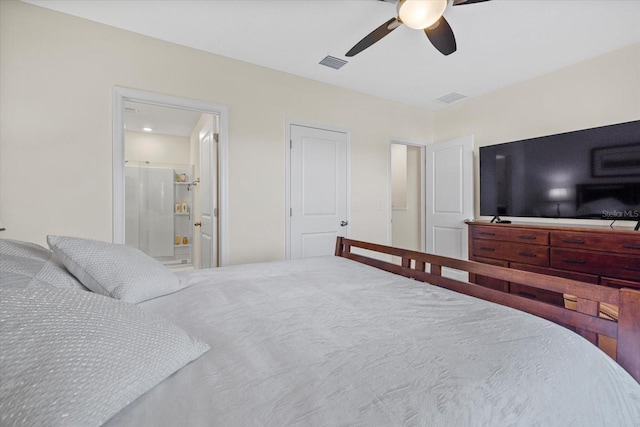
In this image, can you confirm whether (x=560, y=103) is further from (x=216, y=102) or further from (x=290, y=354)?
(x=290, y=354)

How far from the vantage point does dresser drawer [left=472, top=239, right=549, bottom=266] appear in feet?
8.98

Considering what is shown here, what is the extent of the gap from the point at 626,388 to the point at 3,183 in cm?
344

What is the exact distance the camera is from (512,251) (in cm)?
296

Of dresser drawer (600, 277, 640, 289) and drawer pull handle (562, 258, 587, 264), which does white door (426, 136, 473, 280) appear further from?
dresser drawer (600, 277, 640, 289)

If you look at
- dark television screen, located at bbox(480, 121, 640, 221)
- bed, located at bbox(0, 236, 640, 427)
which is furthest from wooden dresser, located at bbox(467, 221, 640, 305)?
bed, located at bbox(0, 236, 640, 427)

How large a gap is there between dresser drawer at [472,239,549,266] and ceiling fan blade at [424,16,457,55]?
206cm

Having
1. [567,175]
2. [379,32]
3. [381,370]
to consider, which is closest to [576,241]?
[567,175]

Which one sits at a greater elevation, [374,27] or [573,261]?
[374,27]

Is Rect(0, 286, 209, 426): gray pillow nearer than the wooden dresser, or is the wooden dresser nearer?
Rect(0, 286, 209, 426): gray pillow

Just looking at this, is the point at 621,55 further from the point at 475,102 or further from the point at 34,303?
the point at 34,303

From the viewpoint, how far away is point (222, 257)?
2.82m

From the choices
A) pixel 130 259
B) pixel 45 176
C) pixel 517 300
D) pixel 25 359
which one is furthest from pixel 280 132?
pixel 25 359

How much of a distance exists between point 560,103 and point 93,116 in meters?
4.54

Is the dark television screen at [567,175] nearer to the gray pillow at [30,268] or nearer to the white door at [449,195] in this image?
the white door at [449,195]
